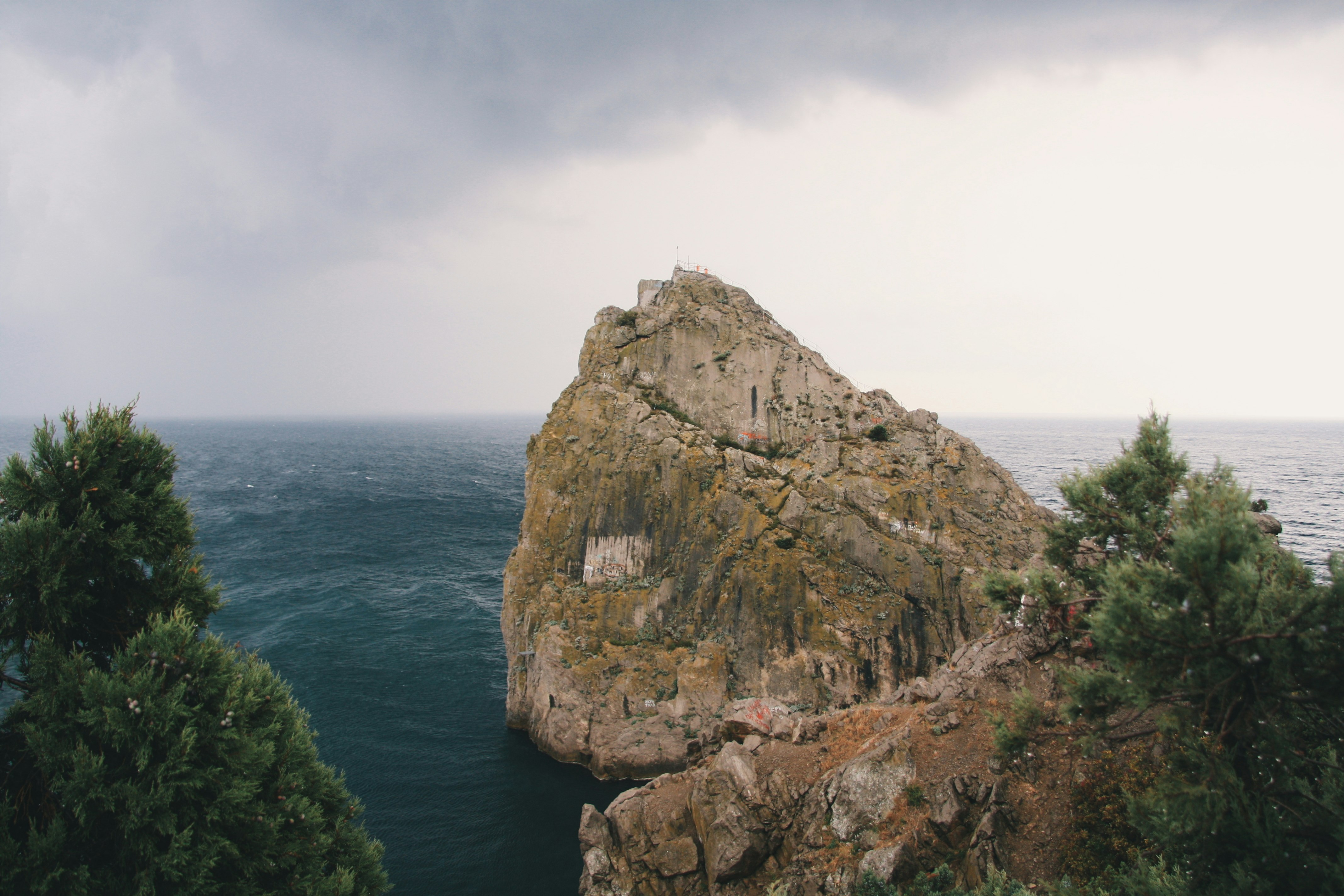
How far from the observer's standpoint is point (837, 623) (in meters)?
32.1

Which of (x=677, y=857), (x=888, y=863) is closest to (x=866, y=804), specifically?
(x=888, y=863)

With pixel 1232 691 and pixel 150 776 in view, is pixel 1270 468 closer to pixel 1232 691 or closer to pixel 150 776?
pixel 1232 691

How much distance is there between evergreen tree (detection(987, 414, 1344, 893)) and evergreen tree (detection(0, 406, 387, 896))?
1746 centimetres

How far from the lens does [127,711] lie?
421 inches

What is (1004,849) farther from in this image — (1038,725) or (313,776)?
(313,776)

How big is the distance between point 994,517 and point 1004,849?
22.5 meters

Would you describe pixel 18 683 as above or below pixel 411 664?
above

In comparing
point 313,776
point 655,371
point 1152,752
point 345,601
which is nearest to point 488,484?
point 345,601

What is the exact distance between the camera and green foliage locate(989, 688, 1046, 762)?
14.3m

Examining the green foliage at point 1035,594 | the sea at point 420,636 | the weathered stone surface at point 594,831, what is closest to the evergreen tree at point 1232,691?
the green foliage at point 1035,594

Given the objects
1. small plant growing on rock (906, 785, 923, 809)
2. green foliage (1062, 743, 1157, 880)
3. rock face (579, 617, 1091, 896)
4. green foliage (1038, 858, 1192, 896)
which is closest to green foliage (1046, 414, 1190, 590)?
rock face (579, 617, 1091, 896)

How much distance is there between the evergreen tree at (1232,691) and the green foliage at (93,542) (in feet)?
65.3

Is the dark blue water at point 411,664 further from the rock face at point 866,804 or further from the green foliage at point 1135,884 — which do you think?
the green foliage at point 1135,884

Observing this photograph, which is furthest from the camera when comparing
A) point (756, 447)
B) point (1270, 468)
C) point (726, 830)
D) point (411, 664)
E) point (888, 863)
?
point (1270, 468)
